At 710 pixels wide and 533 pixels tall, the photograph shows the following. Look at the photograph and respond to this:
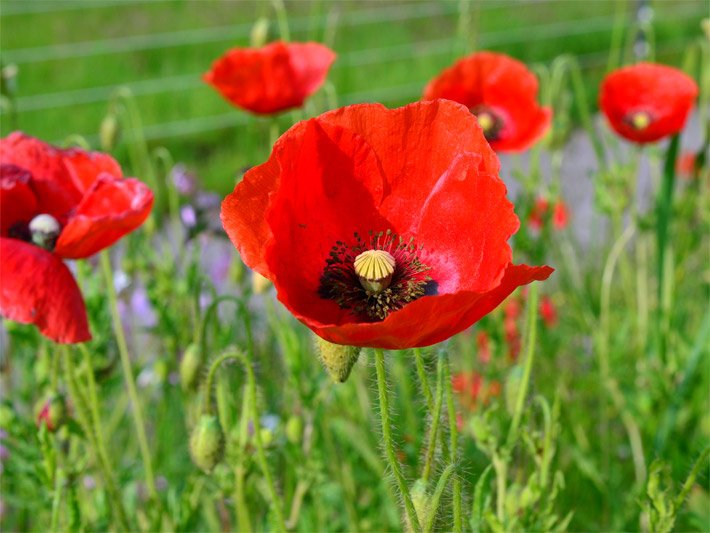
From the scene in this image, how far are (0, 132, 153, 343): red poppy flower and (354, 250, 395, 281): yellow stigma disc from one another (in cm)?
35

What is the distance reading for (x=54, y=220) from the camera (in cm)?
138

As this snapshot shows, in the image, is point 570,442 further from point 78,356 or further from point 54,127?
point 54,127

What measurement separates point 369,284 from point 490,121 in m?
1.10

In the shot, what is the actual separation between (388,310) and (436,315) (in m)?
0.23

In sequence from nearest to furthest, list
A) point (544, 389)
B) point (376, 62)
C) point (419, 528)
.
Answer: point (419, 528)
point (544, 389)
point (376, 62)

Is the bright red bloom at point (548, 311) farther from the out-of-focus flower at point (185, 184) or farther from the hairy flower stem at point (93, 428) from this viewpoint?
the hairy flower stem at point (93, 428)

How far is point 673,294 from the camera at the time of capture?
200cm

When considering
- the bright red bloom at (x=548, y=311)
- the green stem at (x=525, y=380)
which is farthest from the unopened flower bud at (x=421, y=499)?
the bright red bloom at (x=548, y=311)

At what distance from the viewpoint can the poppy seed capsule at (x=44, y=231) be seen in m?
1.35

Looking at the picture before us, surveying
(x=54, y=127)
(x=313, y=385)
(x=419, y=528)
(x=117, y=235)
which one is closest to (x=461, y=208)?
(x=419, y=528)

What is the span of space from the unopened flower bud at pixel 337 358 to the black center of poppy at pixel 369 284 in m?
0.09

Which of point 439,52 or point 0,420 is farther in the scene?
point 439,52

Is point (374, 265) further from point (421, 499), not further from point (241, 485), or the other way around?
point (241, 485)

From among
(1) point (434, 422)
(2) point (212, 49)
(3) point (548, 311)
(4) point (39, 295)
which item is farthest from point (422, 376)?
(2) point (212, 49)
